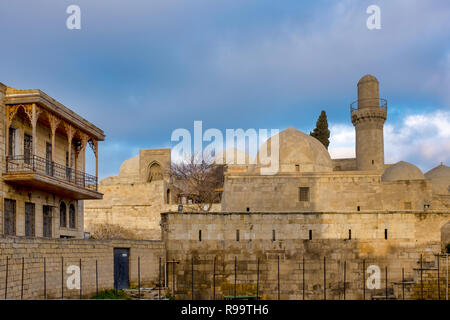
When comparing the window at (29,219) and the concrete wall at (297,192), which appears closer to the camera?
the window at (29,219)

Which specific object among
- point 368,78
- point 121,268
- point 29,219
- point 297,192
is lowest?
point 121,268

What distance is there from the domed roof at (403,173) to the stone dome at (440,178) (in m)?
2.00

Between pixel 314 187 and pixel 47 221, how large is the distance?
1311 centimetres

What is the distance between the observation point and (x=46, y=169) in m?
22.4

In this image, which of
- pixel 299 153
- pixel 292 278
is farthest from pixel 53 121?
pixel 299 153

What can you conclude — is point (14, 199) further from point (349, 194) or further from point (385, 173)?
point (385, 173)

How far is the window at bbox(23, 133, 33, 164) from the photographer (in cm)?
2102

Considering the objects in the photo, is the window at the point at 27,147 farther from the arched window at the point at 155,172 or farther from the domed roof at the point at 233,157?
the domed roof at the point at 233,157

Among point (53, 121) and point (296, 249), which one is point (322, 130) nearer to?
point (296, 249)

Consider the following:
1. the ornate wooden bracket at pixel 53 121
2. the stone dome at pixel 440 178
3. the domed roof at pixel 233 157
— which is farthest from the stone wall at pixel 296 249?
the domed roof at pixel 233 157

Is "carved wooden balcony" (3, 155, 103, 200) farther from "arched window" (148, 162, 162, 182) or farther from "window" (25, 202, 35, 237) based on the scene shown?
"arched window" (148, 162, 162, 182)

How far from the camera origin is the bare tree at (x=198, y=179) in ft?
149

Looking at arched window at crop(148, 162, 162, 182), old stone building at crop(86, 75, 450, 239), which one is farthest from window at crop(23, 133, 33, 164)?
arched window at crop(148, 162, 162, 182)
